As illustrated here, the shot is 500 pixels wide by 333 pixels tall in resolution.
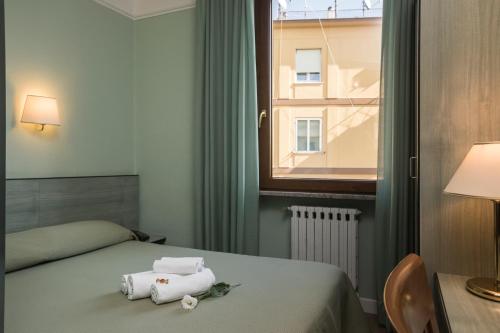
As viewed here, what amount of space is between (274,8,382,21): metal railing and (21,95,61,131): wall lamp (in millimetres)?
1803

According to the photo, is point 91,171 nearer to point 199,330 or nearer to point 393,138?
point 199,330

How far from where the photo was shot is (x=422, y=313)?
0.98 metres

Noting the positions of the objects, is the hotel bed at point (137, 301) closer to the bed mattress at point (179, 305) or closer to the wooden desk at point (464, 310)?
the bed mattress at point (179, 305)

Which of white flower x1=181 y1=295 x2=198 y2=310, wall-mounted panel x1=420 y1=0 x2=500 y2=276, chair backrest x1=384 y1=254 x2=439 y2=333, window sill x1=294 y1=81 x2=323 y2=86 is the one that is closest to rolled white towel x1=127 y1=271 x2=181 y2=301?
white flower x1=181 y1=295 x2=198 y2=310

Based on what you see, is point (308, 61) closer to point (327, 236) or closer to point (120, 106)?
point (327, 236)

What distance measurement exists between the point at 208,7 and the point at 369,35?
1295 mm

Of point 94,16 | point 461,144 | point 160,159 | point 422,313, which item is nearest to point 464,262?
point 461,144

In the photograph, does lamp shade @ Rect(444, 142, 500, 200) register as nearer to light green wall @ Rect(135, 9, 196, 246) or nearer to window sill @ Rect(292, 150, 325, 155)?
window sill @ Rect(292, 150, 325, 155)

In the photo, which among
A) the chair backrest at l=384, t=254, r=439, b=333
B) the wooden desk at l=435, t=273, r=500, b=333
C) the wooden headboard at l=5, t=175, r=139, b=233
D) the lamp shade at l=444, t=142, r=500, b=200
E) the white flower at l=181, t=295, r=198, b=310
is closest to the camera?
the chair backrest at l=384, t=254, r=439, b=333

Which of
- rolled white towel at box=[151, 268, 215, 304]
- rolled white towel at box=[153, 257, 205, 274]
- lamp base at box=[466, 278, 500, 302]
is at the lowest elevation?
rolled white towel at box=[151, 268, 215, 304]

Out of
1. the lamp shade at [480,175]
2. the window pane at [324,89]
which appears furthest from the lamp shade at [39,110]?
the lamp shade at [480,175]

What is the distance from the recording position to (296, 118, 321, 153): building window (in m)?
2.76

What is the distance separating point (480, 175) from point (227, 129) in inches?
73.8

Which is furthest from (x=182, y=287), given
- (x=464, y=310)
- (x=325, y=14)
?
(x=325, y=14)
